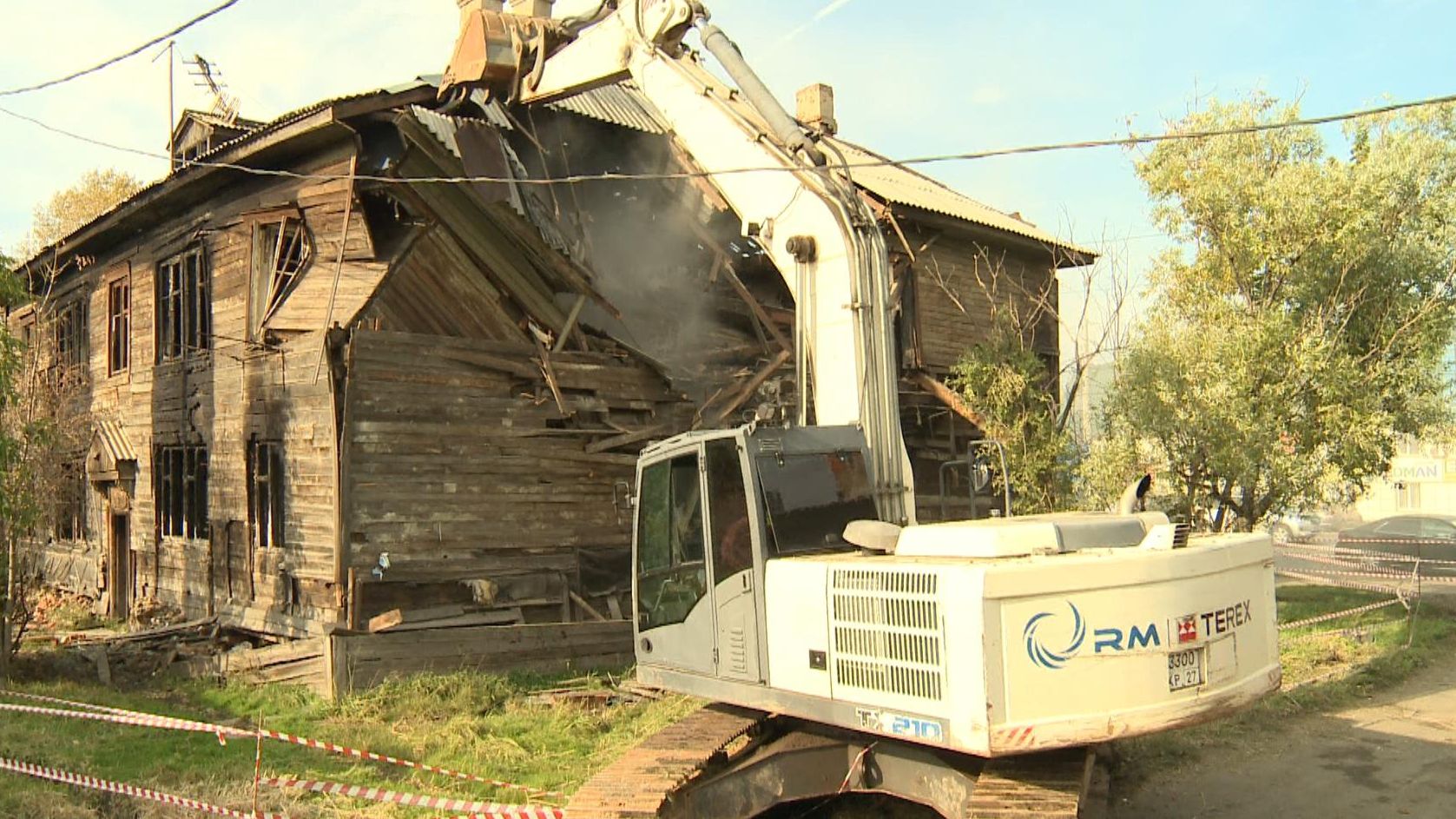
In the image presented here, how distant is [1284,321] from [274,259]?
13083 millimetres

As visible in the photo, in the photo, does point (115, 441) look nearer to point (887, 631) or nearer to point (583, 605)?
point (583, 605)

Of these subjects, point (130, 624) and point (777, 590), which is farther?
point (130, 624)

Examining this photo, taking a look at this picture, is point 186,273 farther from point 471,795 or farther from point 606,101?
point 471,795

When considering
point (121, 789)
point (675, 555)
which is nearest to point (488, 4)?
point (675, 555)

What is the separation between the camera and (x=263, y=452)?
14.4 meters

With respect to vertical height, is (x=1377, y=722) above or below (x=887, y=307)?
below

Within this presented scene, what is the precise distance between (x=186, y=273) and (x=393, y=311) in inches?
238

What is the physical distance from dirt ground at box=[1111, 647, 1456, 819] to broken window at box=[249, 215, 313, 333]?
1179 centimetres

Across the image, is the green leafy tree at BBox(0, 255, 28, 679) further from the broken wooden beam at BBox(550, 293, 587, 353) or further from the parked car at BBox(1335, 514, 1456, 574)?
the parked car at BBox(1335, 514, 1456, 574)

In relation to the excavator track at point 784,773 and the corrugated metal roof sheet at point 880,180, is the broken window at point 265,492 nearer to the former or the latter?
the corrugated metal roof sheet at point 880,180

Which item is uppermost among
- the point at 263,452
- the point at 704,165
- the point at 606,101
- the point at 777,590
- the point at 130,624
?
the point at 606,101

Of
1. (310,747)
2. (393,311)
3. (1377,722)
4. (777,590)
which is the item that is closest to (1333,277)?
(1377,722)

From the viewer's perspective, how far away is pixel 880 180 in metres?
19.4

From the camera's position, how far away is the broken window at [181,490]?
53.6 feet
